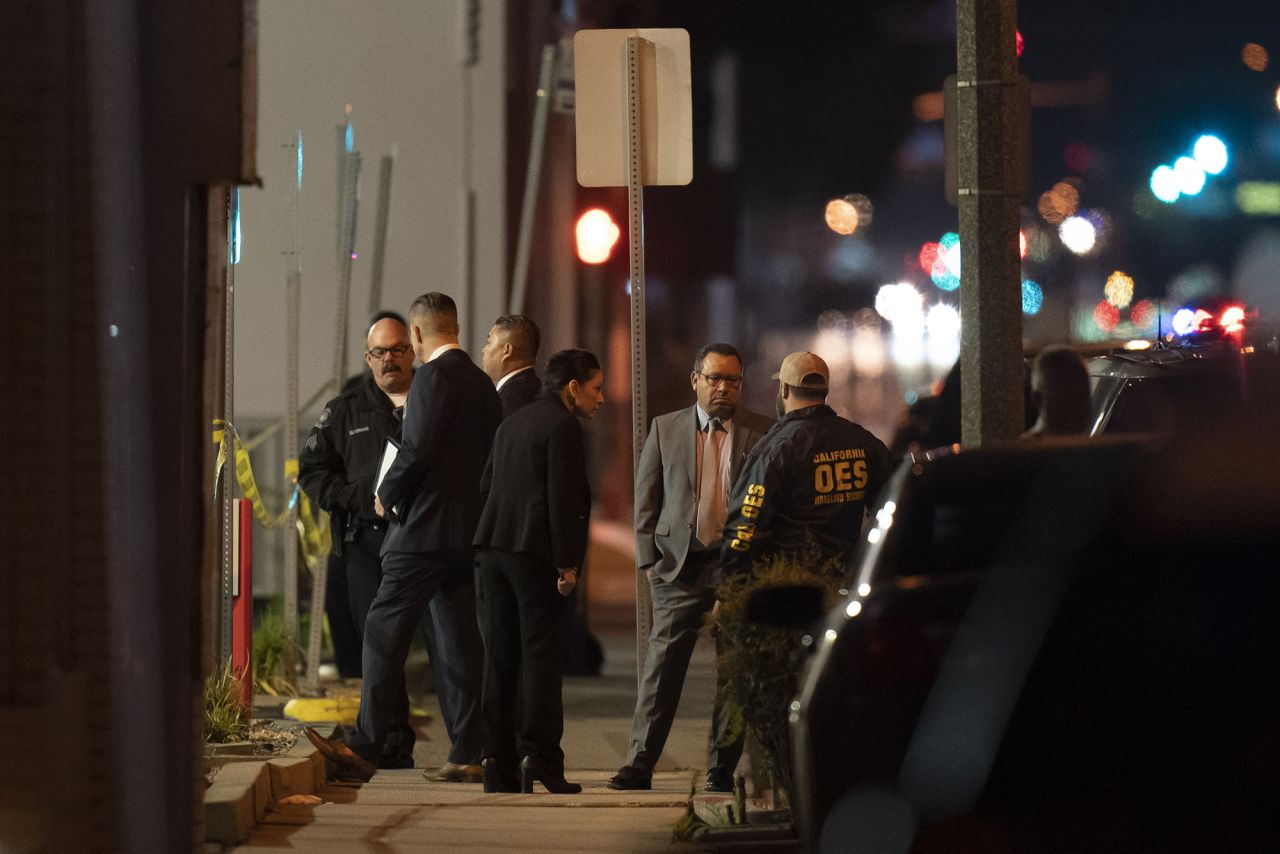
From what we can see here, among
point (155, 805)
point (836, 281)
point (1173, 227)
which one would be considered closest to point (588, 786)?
point (155, 805)

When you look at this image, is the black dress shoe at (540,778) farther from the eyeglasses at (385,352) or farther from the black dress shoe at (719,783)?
the eyeglasses at (385,352)

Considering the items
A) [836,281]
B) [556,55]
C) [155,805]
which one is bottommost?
[155,805]

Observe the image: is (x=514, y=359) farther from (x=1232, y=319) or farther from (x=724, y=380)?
(x=1232, y=319)

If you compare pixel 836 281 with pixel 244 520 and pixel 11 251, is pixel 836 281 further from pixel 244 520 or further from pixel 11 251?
pixel 11 251

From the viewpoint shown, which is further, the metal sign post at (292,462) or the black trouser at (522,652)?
the metal sign post at (292,462)

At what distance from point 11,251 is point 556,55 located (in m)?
9.29

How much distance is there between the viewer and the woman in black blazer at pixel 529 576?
843 centimetres

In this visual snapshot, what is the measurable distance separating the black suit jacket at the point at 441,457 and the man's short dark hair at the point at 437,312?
18cm

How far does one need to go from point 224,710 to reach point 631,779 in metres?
1.80

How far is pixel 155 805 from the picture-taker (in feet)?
16.8

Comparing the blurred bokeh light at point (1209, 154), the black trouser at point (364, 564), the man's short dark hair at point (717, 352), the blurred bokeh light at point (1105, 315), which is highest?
the blurred bokeh light at point (1105, 315)

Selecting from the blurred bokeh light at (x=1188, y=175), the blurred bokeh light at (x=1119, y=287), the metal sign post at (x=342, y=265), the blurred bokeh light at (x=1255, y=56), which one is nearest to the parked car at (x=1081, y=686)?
the metal sign post at (x=342, y=265)

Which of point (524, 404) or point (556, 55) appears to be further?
point (556, 55)

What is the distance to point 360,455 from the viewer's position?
9891 mm
